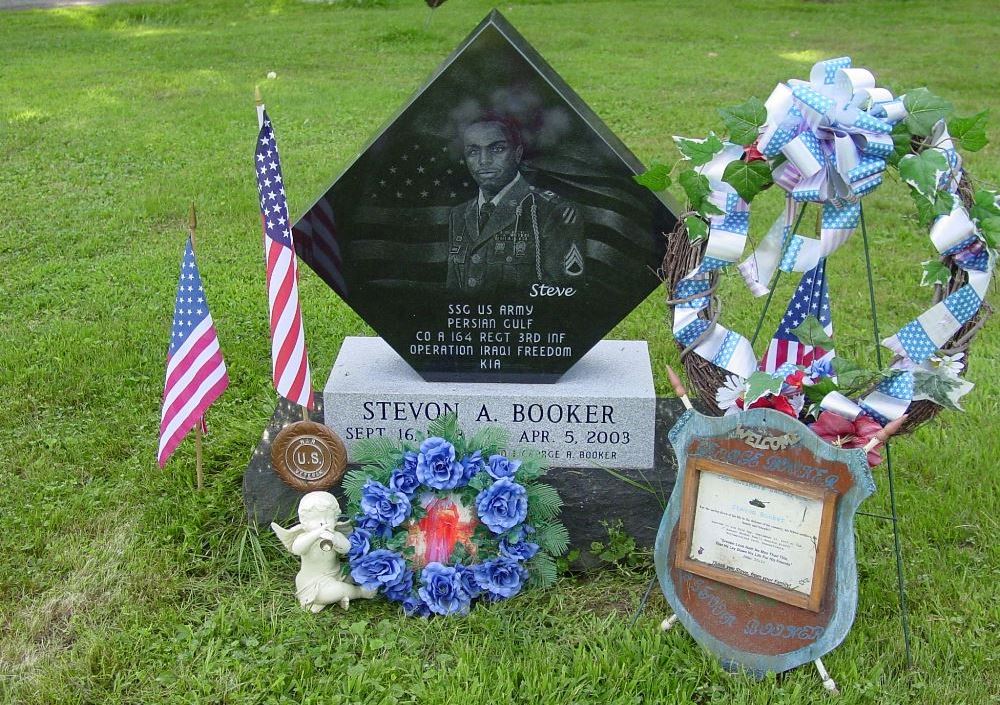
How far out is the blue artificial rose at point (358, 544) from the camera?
3898 mm

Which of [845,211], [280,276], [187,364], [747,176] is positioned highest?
[747,176]

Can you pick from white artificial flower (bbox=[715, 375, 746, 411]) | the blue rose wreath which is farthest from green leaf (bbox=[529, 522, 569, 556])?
white artificial flower (bbox=[715, 375, 746, 411])

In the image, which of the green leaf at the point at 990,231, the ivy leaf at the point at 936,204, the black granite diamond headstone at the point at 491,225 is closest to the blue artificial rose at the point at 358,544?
the black granite diamond headstone at the point at 491,225

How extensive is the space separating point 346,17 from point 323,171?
839 centimetres

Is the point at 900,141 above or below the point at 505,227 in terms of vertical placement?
above

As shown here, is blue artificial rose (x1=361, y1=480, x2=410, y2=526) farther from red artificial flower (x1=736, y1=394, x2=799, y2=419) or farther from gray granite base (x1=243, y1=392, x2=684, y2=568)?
red artificial flower (x1=736, y1=394, x2=799, y2=419)

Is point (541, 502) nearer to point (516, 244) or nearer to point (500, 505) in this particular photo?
point (500, 505)

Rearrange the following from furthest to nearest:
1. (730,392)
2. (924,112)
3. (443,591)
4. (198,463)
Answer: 1. (198,463)
2. (443,591)
3. (730,392)
4. (924,112)

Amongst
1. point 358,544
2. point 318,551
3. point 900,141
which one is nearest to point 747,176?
point 900,141

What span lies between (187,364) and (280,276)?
1.86 feet

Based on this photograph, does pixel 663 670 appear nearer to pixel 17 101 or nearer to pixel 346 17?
pixel 17 101

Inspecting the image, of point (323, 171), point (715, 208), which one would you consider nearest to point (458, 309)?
point (715, 208)

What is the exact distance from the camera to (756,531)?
11.4 ft

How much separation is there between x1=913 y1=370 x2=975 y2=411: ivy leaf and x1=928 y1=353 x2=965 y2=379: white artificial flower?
0.03 metres
